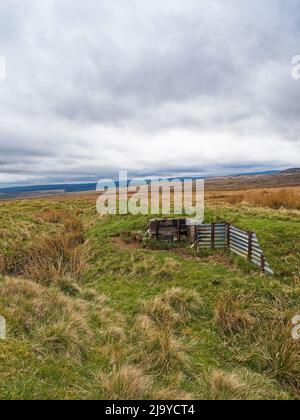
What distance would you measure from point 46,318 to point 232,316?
14.7 ft

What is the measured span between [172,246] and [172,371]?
29.2 ft

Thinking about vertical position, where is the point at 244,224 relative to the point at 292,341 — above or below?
above

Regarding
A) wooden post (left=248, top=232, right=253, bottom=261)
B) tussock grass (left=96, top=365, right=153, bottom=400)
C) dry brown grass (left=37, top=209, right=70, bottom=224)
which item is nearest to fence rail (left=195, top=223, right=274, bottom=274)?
wooden post (left=248, top=232, right=253, bottom=261)

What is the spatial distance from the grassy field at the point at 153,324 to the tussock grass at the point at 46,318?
26mm

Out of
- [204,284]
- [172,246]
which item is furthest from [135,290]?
[172,246]

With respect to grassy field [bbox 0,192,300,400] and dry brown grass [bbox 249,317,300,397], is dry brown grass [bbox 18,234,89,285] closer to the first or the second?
grassy field [bbox 0,192,300,400]

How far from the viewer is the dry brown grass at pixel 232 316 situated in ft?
25.2

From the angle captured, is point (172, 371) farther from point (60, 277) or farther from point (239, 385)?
point (60, 277)

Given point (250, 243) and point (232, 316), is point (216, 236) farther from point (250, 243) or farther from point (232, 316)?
point (232, 316)

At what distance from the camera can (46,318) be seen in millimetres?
7168

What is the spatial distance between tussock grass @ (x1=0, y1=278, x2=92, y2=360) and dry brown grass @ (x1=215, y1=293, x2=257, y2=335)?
328 cm

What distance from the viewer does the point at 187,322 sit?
27.1 feet

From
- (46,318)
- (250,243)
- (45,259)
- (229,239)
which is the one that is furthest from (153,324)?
(45,259)

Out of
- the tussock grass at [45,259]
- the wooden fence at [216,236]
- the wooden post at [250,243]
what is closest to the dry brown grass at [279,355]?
the wooden fence at [216,236]
